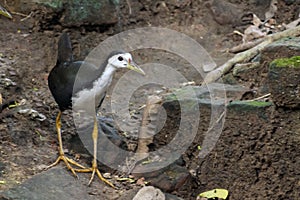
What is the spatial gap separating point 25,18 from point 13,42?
33 cm

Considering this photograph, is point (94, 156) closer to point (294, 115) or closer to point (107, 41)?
point (294, 115)

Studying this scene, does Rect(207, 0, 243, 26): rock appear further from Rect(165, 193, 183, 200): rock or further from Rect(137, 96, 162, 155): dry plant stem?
Rect(165, 193, 183, 200): rock

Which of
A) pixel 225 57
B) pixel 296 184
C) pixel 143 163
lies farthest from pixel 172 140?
pixel 225 57

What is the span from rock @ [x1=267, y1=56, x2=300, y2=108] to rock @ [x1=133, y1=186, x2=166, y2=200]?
40.3 inches

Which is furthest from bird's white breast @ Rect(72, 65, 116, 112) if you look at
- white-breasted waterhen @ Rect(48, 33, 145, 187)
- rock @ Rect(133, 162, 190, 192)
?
rock @ Rect(133, 162, 190, 192)

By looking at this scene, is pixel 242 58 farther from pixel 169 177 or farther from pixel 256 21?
pixel 169 177

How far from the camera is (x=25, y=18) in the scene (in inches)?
Answer: 252

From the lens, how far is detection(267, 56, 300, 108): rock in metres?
3.76

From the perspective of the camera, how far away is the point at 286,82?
3.78 m

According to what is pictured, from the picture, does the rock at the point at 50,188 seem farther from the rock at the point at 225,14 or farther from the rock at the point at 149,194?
the rock at the point at 225,14

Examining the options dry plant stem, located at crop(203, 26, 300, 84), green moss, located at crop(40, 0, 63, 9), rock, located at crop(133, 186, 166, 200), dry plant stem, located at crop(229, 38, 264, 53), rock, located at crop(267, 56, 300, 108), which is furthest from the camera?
dry plant stem, located at crop(229, 38, 264, 53)

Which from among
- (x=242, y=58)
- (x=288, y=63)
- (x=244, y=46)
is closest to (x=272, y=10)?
(x=244, y=46)

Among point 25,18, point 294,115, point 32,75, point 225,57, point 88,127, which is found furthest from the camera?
point 225,57

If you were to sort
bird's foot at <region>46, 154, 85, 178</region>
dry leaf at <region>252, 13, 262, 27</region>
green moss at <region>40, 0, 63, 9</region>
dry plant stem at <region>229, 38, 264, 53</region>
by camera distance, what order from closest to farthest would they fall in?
1. bird's foot at <region>46, 154, 85, 178</region>
2. green moss at <region>40, 0, 63, 9</region>
3. dry plant stem at <region>229, 38, 264, 53</region>
4. dry leaf at <region>252, 13, 262, 27</region>
